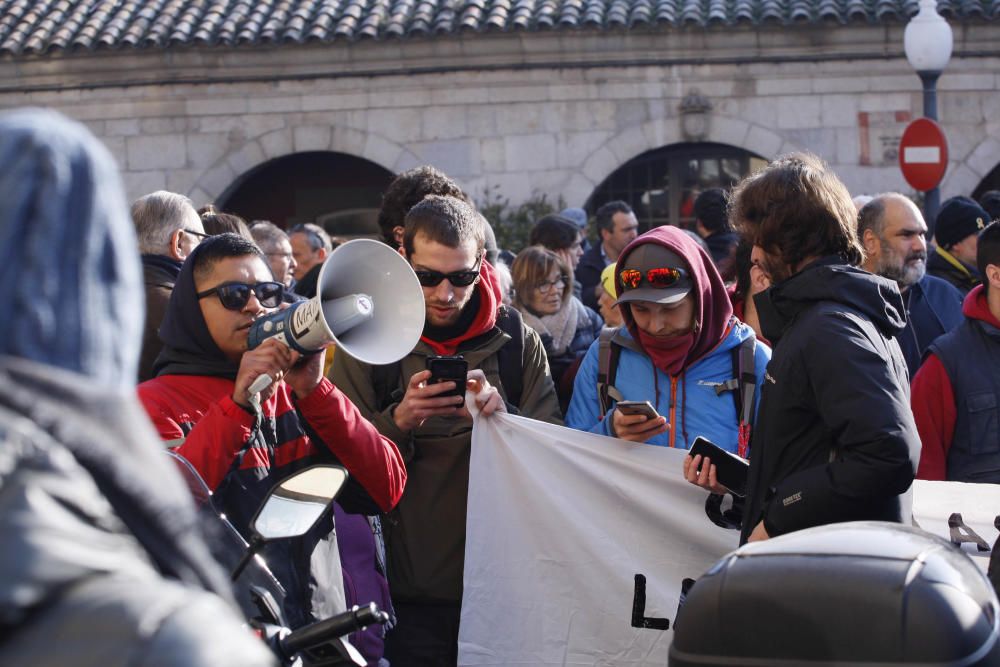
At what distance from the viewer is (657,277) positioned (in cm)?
406

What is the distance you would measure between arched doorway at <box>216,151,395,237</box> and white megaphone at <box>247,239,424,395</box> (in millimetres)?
15761

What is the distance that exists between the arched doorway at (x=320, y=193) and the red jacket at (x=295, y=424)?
51.9 feet

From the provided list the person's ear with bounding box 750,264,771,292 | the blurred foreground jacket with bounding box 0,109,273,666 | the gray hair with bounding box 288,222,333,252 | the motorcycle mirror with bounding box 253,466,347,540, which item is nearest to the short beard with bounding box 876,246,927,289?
the person's ear with bounding box 750,264,771,292

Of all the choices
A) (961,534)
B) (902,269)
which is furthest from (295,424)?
(902,269)

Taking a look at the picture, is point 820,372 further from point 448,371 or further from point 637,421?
point 448,371

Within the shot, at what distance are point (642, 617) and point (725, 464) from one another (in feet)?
2.04

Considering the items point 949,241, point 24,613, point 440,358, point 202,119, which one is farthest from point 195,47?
point 24,613

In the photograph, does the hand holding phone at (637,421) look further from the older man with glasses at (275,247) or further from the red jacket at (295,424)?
the older man with glasses at (275,247)

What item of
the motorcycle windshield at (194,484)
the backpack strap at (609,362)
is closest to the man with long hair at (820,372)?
the backpack strap at (609,362)

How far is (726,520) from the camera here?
3959mm

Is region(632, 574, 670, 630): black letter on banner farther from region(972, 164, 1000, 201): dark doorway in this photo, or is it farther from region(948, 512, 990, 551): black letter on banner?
region(972, 164, 1000, 201): dark doorway

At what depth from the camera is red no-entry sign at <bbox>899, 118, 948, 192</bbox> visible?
12.2m

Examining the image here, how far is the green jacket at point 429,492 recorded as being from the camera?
13.6ft

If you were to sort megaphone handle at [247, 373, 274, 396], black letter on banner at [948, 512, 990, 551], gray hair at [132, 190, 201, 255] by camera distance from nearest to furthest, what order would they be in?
1. megaphone handle at [247, 373, 274, 396]
2. black letter on banner at [948, 512, 990, 551]
3. gray hair at [132, 190, 201, 255]
